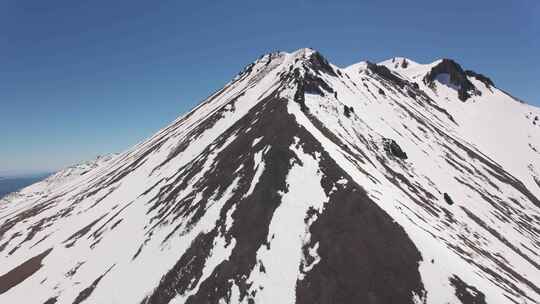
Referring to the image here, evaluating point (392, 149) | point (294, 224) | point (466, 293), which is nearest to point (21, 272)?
point (294, 224)

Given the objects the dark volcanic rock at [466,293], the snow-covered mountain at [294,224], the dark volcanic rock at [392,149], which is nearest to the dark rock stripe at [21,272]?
the snow-covered mountain at [294,224]

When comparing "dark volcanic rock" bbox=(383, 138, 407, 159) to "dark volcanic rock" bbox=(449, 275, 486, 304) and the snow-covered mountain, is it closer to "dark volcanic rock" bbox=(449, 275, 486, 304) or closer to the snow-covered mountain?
the snow-covered mountain

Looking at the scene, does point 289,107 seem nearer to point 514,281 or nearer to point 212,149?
point 212,149

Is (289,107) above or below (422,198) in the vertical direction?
above

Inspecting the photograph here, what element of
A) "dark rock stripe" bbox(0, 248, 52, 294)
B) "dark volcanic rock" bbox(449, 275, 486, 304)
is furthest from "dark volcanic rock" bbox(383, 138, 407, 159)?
"dark rock stripe" bbox(0, 248, 52, 294)

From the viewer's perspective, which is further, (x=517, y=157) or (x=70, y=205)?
(x=517, y=157)

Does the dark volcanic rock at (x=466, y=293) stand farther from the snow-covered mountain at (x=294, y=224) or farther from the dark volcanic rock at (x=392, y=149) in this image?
the dark volcanic rock at (x=392, y=149)

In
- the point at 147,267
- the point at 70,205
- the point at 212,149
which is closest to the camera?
the point at 147,267

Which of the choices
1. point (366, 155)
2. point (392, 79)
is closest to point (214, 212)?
point (366, 155)
